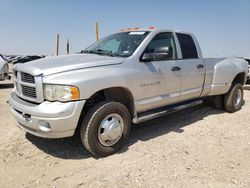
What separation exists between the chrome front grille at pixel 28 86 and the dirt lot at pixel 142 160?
88cm

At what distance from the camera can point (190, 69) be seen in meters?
4.88

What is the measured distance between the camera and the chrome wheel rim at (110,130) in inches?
141

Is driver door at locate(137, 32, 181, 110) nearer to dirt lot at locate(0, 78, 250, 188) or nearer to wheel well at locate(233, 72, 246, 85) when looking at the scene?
dirt lot at locate(0, 78, 250, 188)

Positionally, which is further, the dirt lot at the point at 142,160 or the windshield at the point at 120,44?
the windshield at the point at 120,44

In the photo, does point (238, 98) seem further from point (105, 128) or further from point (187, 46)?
point (105, 128)

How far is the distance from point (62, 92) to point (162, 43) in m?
2.26

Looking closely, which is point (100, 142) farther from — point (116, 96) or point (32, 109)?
point (32, 109)

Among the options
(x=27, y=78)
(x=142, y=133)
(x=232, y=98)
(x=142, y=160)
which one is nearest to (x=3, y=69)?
(x=27, y=78)

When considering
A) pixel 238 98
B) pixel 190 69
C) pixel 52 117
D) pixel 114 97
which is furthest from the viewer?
pixel 238 98

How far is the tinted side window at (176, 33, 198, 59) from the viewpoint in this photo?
4949mm

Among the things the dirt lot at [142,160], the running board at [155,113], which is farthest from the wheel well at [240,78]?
the running board at [155,113]

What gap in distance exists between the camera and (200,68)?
16.9 ft

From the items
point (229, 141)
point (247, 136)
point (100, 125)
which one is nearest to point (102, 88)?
point (100, 125)

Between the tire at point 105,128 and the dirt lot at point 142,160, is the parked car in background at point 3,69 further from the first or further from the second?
the tire at point 105,128
